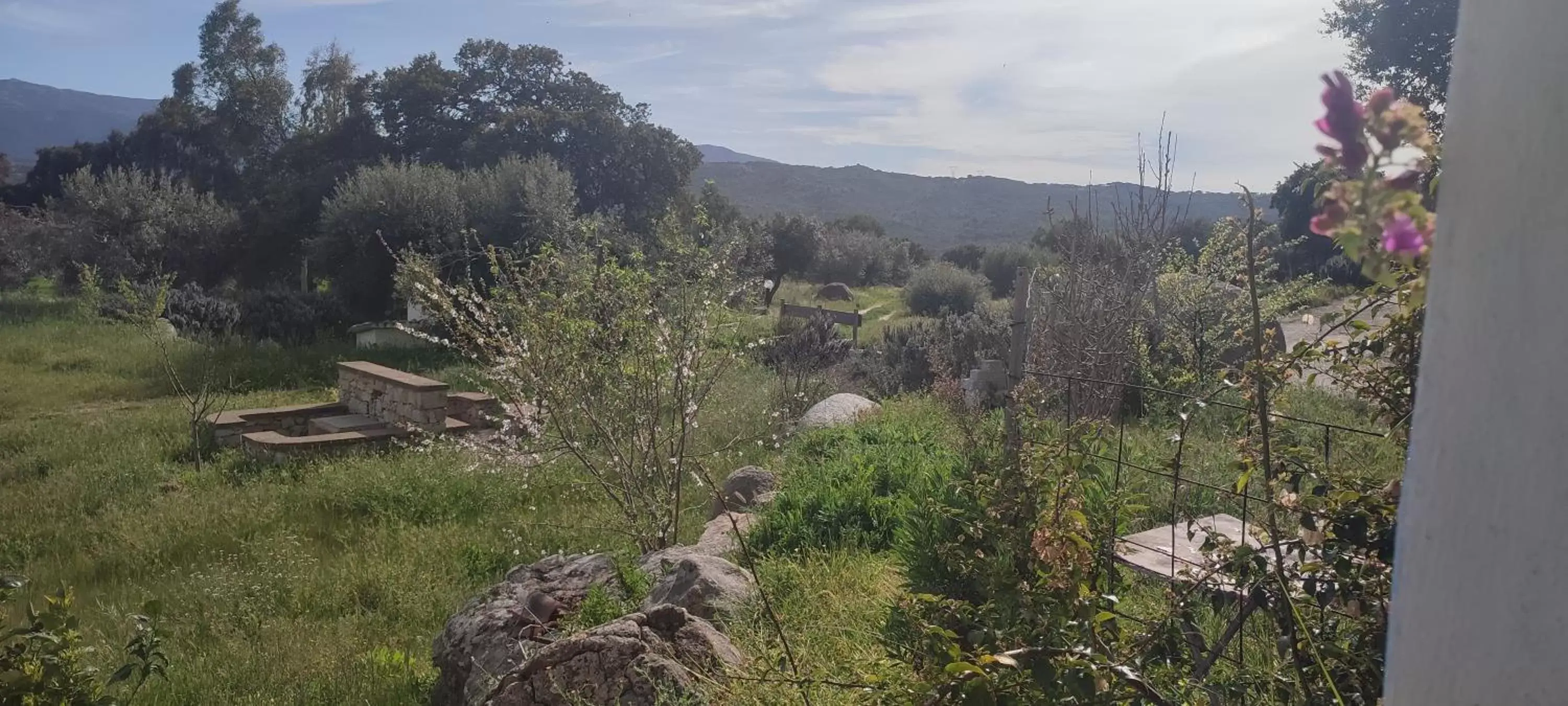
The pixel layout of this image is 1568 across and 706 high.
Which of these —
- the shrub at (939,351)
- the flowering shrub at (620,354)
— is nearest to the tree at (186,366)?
the flowering shrub at (620,354)

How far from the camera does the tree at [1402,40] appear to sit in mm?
13633

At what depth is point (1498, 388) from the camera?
0.61 meters

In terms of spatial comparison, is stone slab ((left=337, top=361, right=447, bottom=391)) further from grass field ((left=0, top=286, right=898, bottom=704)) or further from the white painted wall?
the white painted wall

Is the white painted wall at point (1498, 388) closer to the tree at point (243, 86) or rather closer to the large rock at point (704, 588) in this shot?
the large rock at point (704, 588)

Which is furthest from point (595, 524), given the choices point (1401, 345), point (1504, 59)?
point (1504, 59)

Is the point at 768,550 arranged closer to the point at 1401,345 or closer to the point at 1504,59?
the point at 1401,345

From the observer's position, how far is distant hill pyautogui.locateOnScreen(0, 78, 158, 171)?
318ft

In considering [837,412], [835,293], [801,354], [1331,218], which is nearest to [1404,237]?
[1331,218]

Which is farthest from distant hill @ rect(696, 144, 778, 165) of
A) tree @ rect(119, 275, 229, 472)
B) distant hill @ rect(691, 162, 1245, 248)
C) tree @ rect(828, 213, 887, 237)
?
tree @ rect(119, 275, 229, 472)

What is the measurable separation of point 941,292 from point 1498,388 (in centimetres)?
2252

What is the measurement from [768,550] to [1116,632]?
9.39ft

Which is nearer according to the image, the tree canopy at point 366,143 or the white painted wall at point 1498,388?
the white painted wall at point 1498,388

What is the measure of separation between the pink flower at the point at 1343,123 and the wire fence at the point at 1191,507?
4.31 ft

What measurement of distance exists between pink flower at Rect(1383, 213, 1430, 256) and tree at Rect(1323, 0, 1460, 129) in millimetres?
14533
